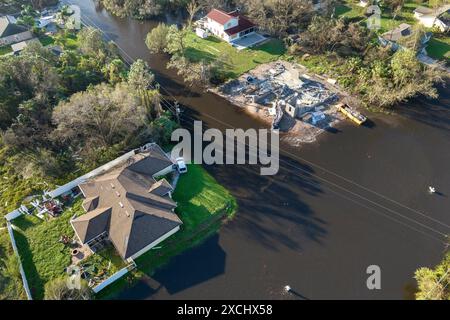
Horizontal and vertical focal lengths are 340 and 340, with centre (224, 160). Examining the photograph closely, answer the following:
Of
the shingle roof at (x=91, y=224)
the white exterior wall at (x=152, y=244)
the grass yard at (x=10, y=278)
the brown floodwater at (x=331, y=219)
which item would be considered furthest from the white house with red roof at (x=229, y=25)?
the grass yard at (x=10, y=278)

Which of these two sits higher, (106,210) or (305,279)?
(106,210)

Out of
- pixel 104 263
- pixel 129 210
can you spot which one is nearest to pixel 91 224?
A: pixel 129 210

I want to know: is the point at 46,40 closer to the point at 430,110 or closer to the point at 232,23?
the point at 232,23

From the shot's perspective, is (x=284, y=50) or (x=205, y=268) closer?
(x=205, y=268)

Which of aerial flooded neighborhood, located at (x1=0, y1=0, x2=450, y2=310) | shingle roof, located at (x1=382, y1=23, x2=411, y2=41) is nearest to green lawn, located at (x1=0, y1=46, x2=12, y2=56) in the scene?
aerial flooded neighborhood, located at (x1=0, y1=0, x2=450, y2=310)
